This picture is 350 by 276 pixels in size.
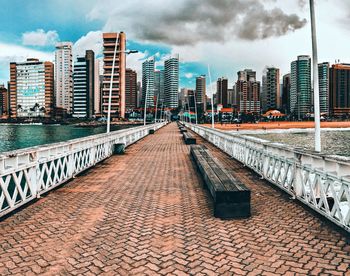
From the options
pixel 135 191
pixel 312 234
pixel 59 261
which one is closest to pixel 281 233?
pixel 312 234

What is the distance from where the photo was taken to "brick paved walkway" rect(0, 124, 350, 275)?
4586mm

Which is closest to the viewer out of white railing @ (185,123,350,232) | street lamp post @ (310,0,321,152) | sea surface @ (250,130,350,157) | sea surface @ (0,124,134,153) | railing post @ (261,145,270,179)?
white railing @ (185,123,350,232)

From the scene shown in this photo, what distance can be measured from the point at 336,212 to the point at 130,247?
4188 millimetres

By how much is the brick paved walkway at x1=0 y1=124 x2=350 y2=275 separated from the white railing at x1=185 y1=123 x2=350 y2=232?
0.36 metres

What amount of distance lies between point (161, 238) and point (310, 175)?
411 cm

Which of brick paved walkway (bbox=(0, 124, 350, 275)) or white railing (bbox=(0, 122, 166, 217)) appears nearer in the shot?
brick paved walkway (bbox=(0, 124, 350, 275))

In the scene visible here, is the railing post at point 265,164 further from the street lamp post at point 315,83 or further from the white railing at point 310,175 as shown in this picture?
the street lamp post at point 315,83

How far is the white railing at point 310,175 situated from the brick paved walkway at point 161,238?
36 centimetres

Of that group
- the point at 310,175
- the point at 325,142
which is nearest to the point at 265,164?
the point at 310,175

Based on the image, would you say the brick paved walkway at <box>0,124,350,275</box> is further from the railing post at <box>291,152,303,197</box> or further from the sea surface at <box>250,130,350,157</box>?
the sea surface at <box>250,130,350,157</box>

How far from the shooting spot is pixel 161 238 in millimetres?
5660

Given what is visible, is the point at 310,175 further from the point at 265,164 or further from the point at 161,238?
the point at 161,238

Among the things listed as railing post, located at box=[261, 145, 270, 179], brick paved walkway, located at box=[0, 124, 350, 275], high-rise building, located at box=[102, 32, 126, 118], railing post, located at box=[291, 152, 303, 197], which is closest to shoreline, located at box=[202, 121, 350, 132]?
high-rise building, located at box=[102, 32, 126, 118]

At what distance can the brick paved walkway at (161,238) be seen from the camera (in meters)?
4.59
